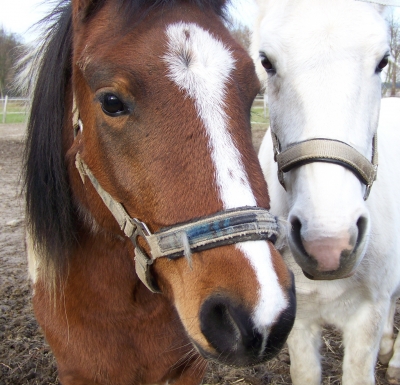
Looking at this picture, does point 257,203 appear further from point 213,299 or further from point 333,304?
point 333,304

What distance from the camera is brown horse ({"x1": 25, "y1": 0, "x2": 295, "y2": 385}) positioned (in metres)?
1.40

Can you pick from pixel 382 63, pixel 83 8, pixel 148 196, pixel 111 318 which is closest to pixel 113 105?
pixel 148 196

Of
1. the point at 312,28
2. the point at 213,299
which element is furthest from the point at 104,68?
the point at 312,28

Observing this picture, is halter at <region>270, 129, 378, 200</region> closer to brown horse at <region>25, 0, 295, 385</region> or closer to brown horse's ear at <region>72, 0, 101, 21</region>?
brown horse at <region>25, 0, 295, 385</region>

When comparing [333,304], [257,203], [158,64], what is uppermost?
[158,64]

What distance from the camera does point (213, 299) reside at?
A: 4.49 ft

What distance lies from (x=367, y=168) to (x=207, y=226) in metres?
1.09

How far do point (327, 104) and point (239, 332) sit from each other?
1190 millimetres

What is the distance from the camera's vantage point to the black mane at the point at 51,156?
204 centimetres

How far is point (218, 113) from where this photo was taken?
5.02ft

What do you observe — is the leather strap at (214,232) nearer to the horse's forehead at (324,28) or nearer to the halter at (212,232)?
the halter at (212,232)

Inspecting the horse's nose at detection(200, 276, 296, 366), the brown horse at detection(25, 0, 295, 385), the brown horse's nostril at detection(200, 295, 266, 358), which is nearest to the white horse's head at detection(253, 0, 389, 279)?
the brown horse at detection(25, 0, 295, 385)

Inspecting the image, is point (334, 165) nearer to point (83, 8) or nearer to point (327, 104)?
point (327, 104)

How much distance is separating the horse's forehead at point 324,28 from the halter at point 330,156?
0.47 meters
